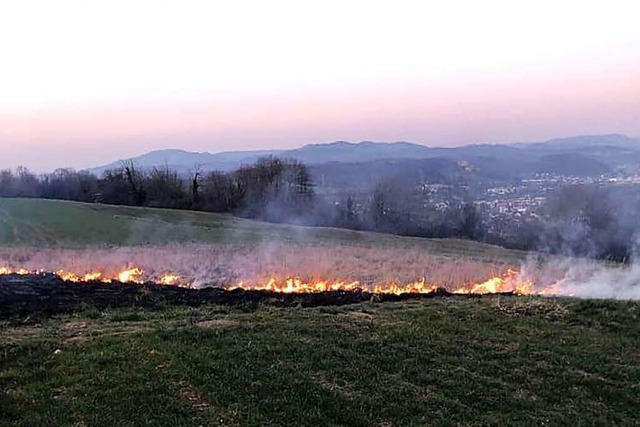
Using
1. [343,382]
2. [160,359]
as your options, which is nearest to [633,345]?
[343,382]

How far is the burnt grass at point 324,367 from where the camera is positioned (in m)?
6.83

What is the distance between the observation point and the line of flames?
16.5 metres

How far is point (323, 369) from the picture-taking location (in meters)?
8.10

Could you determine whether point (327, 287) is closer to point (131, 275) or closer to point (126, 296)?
point (126, 296)

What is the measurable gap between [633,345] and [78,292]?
39.3ft

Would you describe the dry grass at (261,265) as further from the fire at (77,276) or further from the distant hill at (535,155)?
the distant hill at (535,155)

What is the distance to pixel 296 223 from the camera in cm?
5388

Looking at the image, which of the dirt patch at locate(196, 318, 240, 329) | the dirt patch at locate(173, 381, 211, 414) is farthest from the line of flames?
the dirt patch at locate(173, 381, 211, 414)

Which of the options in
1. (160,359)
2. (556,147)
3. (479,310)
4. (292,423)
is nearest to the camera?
(292,423)

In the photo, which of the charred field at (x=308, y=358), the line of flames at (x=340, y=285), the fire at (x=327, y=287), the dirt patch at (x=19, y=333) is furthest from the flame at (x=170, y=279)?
the dirt patch at (x=19, y=333)

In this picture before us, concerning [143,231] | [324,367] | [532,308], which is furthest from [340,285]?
[143,231]

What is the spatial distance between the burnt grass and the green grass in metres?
0.02

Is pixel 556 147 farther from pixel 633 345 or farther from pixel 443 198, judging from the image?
pixel 633 345

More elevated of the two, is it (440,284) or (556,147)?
(556,147)
